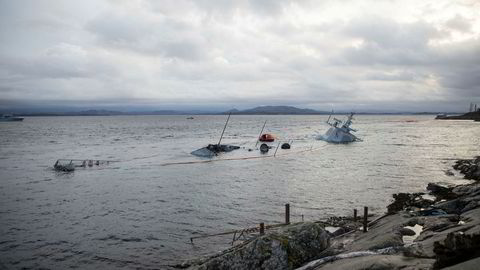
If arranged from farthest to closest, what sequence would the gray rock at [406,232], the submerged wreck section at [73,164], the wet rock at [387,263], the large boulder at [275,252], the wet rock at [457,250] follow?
the submerged wreck section at [73,164] → the gray rock at [406,232] → the large boulder at [275,252] → the wet rock at [387,263] → the wet rock at [457,250]

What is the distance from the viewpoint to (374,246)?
13.8 meters

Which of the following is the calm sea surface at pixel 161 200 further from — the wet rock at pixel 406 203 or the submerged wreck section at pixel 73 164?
the wet rock at pixel 406 203

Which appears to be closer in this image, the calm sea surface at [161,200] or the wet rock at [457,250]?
the wet rock at [457,250]

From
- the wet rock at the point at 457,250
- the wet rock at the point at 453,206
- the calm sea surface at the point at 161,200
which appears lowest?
the calm sea surface at the point at 161,200

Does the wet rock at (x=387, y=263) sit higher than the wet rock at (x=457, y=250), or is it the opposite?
the wet rock at (x=457, y=250)

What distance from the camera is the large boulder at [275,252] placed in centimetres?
1324

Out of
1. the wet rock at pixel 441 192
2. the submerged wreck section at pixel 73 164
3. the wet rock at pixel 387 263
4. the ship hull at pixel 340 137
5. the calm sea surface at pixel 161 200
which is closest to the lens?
the wet rock at pixel 387 263

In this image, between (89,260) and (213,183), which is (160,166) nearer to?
(213,183)

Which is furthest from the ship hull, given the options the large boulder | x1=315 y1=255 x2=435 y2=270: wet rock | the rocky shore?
x1=315 y1=255 x2=435 y2=270: wet rock

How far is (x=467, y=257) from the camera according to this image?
8.32 m

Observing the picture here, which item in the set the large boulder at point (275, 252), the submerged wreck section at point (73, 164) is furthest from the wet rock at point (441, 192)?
the submerged wreck section at point (73, 164)

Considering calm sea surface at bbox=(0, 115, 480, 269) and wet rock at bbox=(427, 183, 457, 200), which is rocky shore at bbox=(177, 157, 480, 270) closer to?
calm sea surface at bbox=(0, 115, 480, 269)

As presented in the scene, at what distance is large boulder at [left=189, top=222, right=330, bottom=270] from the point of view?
1324 centimetres

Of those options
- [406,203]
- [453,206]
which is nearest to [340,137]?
[406,203]
